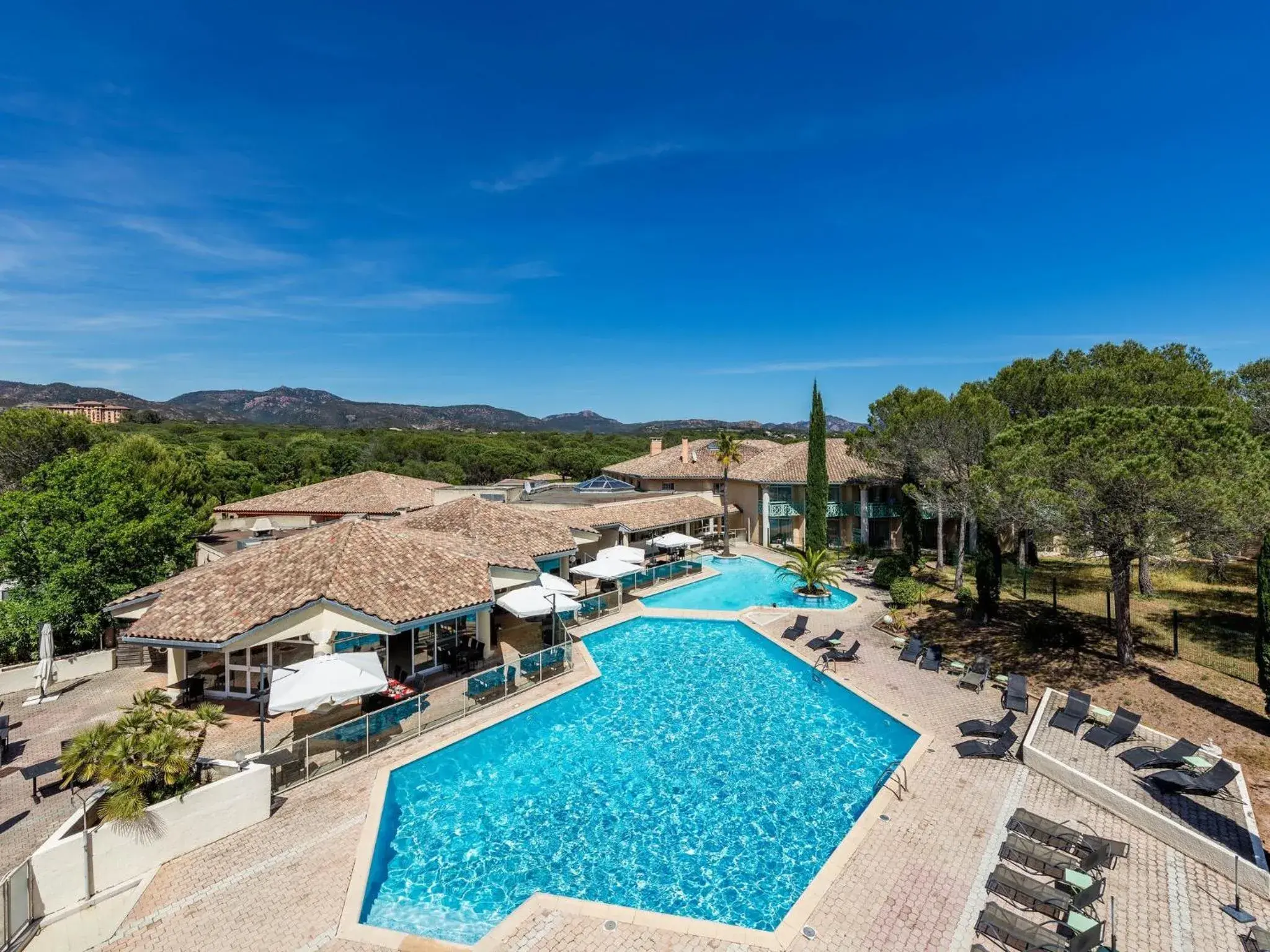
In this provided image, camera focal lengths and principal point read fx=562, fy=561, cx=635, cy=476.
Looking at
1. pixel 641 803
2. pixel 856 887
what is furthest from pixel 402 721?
pixel 856 887

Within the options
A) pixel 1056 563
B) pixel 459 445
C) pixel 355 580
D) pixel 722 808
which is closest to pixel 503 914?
pixel 722 808

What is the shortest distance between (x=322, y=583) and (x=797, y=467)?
32.3m

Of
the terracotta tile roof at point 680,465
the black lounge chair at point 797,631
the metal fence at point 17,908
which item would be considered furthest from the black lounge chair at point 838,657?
the terracotta tile roof at point 680,465

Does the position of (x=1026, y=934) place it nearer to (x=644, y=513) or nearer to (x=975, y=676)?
(x=975, y=676)

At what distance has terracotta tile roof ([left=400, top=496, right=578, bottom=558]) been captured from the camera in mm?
22719

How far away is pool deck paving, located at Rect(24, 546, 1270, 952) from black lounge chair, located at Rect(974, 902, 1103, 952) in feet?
0.96

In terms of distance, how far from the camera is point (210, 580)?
51.5 ft

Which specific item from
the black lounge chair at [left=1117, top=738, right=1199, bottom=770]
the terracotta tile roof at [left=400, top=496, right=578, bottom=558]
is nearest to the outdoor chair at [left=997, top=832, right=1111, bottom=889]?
the black lounge chair at [left=1117, top=738, right=1199, bottom=770]

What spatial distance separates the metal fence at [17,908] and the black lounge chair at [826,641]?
19627mm

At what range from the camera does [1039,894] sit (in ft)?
27.9

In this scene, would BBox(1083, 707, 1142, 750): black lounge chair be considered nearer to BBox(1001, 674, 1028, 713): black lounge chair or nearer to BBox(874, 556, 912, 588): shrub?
BBox(1001, 674, 1028, 713): black lounge chair

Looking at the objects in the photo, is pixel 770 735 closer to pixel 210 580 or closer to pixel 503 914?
pixel 503 914

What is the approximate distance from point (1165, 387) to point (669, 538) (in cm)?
2388

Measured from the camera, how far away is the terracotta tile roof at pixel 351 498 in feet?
109
